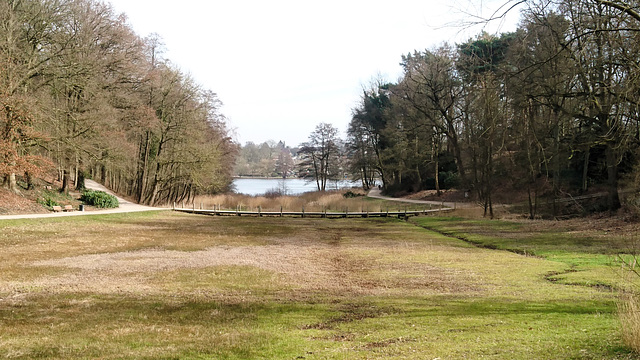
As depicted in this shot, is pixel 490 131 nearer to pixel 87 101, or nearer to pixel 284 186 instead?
pixel 87 101

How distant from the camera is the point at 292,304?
31.3ft

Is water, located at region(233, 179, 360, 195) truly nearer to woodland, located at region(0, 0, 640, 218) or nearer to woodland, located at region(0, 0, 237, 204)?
woodland, located at region(0, 0, 640, 218)

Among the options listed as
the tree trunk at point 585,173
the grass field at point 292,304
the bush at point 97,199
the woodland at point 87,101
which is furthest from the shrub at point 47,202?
the tree trunk at point 585,173

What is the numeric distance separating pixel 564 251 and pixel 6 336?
16.6 metres

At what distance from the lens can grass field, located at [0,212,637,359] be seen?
620 centimetres

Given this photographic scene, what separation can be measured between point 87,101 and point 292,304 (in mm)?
29992

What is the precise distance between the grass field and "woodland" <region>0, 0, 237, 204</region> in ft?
37.7

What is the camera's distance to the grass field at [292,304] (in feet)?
20.4

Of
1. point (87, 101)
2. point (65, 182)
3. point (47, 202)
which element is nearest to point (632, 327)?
point (47, 202)

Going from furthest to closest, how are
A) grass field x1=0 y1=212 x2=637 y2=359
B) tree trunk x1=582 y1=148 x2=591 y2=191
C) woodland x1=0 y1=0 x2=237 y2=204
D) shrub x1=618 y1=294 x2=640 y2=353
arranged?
tree trunk x1=582 y1=148 x2=591 y2=191 → woodland x1=0 y1=0 x2=237 y2=204 → grass field x1=0 y1=212 x2=637 y2=359 → shrub x1=618 y1=294 x2=640 y2=353

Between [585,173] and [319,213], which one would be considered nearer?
[585,173]

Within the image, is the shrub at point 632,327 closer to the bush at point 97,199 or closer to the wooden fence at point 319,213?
the wooden fence at point 319,213

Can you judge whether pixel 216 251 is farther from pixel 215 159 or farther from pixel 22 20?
pixel 215 159

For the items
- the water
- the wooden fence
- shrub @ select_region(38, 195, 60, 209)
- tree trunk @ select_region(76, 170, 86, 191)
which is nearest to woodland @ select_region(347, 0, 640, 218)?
the wooden fence
